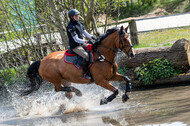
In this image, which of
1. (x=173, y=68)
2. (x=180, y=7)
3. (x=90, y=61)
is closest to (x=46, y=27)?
(x=90, y=61)

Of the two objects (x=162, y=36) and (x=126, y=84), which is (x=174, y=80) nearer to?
(x=126, y=84)

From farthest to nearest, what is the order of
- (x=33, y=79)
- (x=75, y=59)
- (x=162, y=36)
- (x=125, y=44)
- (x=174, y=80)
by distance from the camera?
(x=162, y=36) < (x=174, y=80) < (x=33, y=79) < (x=75, y=59) < (x=125, y=44)

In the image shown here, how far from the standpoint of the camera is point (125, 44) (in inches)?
226

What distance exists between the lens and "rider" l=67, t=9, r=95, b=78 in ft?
19.9

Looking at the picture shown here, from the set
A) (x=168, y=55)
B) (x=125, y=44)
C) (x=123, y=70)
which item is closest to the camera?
(x=125, y=44)

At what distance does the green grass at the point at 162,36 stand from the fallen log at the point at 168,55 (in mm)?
2375

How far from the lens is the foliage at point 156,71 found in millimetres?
8289

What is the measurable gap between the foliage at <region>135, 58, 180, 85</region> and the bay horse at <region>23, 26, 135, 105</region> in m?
2.44

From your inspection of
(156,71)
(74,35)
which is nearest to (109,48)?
(74,35)

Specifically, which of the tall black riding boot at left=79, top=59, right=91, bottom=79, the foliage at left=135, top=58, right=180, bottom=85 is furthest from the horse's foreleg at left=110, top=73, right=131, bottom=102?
the foliage at left=135, top=58, right=180, bottom=85

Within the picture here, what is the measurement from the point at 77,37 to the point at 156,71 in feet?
11.6

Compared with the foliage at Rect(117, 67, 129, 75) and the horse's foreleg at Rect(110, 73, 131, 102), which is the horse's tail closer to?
the horse's foreleg at Rect(110, 73, 131, 102)

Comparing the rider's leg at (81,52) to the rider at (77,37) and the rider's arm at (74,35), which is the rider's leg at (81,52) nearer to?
the rider at (77,37)

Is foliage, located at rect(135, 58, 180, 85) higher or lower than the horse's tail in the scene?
lower
